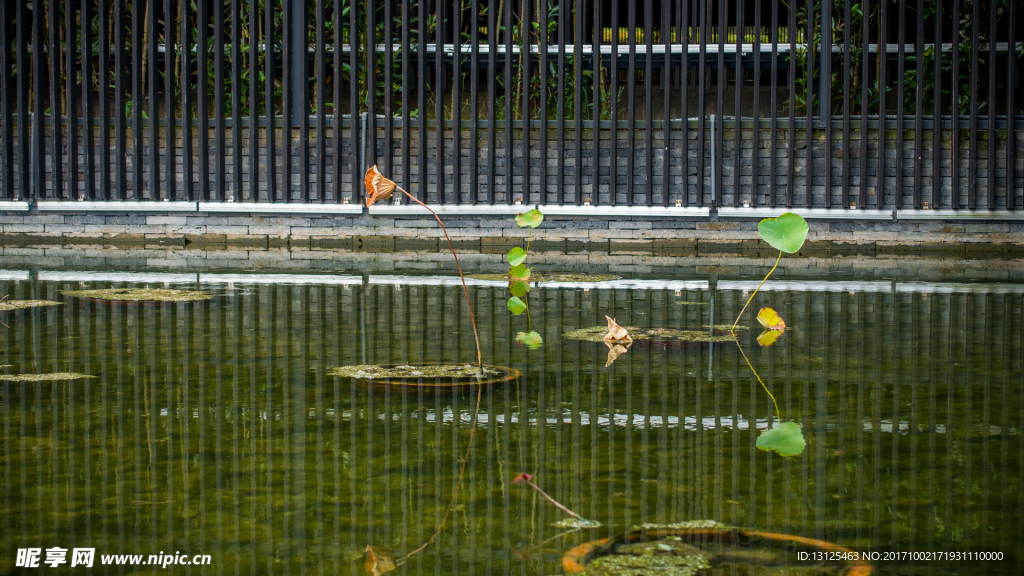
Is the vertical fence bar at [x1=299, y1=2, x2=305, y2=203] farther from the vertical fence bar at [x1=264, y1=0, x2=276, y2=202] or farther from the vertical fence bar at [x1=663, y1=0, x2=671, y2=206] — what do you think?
the vertical fence bar at [x1=663, y1=0, x2=671, y2=206]

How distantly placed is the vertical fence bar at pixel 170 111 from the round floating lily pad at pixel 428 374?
25.2 ft

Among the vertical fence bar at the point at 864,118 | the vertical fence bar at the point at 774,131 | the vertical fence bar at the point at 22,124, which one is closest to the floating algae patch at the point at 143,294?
the vertical fence bar at the point at 22,124

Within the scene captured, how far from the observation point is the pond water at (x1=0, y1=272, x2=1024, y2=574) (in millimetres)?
1822

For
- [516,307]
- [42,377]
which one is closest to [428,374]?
[42,377]

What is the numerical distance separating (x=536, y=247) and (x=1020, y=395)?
687 cm

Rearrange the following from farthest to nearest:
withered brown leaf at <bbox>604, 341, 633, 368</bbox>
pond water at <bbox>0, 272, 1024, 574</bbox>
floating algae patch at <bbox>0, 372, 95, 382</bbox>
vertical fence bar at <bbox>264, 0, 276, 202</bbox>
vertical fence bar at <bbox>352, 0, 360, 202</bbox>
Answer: vertical fence bar at <bbox>264, 0, 276, 202</bbox> < vertical fence bar at <bbox>352, 0, 360, 202</bbox> < withered brown leaf at <bbox>604, 341, 633, 368</bbox> < floating algae patch at <bbox>0, 372, 95, 382</bbox> < pond water at <bbox>0, 272, 1024, 574</bbox>

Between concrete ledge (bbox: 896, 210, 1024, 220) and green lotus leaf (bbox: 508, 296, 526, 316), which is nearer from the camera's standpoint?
green lotus leaf (bbox: 508, 296, 526, 316)

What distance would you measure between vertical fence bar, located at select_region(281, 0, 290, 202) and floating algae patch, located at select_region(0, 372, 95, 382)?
706 centimetres

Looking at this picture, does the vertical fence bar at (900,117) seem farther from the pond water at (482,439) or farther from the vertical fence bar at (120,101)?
the vertical fence bar at (120,101)

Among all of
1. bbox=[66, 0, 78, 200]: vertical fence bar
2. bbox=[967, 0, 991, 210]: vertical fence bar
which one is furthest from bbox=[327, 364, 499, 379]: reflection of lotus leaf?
bbox=[66, 0, 78, 200]: vertical fence bar

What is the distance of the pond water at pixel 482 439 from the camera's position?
1822 millimetres

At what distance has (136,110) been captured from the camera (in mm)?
10445

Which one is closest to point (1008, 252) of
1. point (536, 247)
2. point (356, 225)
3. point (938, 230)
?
point (938, 230)

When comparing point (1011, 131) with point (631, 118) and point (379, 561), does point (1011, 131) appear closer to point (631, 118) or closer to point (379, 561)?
point (631, 118)
